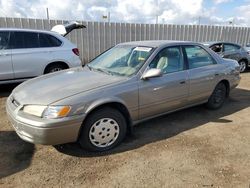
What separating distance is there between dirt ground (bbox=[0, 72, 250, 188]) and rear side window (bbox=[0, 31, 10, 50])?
2.48 meters

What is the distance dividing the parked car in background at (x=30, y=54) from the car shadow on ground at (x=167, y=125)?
3503 millimetres

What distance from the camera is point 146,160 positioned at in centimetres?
343

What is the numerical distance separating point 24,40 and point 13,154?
3973mm

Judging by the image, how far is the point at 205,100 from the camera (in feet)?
17.1

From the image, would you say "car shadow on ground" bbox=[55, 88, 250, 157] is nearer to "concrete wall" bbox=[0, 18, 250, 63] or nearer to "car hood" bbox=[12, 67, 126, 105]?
"car hood" bbox=[12, 67, 126, 105]

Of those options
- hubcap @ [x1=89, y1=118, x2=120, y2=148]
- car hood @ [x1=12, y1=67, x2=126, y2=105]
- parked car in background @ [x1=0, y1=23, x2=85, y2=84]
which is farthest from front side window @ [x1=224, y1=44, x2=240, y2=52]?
hubcap @ [x1=89, y1=118, x2=120, y2=148]

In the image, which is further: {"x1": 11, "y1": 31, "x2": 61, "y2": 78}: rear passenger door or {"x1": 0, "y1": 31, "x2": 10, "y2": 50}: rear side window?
{"x1": 11, "y1": 31, "x2": 61, "y2": 78}: rear passenger door

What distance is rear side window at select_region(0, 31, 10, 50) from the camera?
6324 millimetres

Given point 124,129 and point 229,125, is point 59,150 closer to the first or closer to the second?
point 124,129

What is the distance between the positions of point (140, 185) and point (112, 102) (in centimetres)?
119

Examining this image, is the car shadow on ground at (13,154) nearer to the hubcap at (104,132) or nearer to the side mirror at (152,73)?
the hubcap at (104,132)

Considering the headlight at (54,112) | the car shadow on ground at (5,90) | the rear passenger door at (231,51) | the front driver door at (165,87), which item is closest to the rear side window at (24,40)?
the car shadow on ground at (5,90)

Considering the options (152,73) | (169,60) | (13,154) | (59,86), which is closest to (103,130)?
(59,86)

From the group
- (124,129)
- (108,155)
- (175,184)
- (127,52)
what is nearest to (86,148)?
(108,155)
